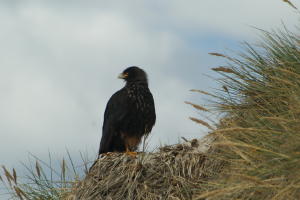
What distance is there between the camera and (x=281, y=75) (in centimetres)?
604

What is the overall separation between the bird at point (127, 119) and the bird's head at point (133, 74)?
36 centimetres

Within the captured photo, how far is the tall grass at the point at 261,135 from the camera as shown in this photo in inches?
148

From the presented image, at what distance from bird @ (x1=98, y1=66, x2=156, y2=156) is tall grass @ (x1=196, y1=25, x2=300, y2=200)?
1780 millimetres

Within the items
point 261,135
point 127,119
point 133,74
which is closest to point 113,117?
point 127,119

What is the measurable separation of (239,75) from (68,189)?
8.63ft

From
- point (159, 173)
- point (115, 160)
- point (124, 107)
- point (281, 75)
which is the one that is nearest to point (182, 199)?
point (159, 173)

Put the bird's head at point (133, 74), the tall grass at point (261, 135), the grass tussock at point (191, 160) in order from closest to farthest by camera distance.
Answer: the tall grass at point (261, 135)
the grass tussock at point (191, 160)
the bird's head at point (133, 74)

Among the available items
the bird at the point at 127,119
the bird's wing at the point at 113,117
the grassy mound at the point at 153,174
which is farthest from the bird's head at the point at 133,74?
the grassy mound at the point at 153,174

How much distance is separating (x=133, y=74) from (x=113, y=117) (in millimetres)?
1142

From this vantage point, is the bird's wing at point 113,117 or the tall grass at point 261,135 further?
the bird's wing at point 113,117

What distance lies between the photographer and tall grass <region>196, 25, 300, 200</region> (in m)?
3.75

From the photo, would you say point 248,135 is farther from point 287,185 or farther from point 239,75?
point 239,75

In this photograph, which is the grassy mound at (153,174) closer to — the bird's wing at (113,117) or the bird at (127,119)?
the bird at (127,119)

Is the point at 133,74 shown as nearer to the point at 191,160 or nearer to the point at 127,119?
the point at 127,119
